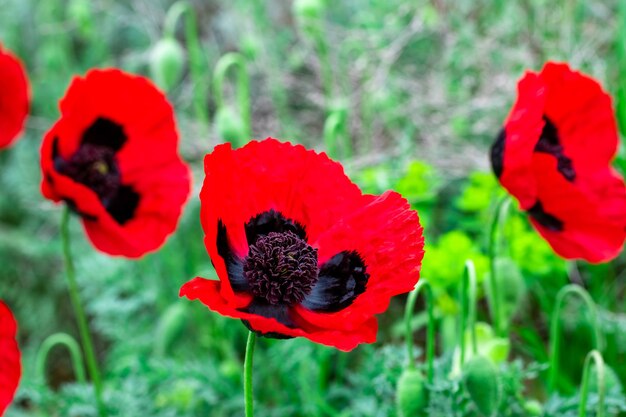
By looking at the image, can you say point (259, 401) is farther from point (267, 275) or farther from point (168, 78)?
point (267, 275)

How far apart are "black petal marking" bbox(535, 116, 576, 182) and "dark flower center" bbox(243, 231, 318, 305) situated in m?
0.51

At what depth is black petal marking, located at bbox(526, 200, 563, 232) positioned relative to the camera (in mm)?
1324

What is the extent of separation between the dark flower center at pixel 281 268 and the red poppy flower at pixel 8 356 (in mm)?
264

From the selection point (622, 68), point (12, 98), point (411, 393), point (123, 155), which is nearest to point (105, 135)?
point (123, 155)

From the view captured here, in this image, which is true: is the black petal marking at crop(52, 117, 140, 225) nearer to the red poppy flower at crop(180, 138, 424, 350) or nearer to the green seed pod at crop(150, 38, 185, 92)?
the red poppy flower at crop(180, 138, 424, 350)

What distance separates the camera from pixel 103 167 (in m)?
1.58

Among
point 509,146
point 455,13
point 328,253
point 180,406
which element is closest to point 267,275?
point 328,253

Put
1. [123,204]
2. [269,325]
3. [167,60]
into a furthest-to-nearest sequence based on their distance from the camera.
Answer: [167,60], [123,204], [269,325]

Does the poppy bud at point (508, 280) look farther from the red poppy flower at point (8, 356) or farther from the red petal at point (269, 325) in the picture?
the red poppy flower at point (8, 356)

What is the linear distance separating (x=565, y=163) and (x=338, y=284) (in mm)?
538

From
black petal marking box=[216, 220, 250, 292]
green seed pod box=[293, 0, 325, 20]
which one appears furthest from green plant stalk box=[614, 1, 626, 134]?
black petal marking box=[216, 220, 250, 292]

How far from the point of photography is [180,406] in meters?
1.89

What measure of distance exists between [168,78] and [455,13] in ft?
3.01

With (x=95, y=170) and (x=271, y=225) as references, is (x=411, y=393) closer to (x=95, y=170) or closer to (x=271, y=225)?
(x=271, y=225)
